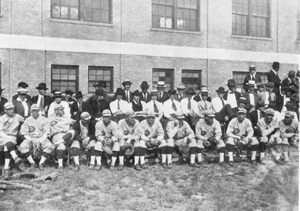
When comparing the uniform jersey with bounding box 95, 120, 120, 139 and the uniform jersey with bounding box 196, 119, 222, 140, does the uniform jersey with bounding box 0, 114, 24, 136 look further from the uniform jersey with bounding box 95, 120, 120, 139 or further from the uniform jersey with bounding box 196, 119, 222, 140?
the uniform jersey with bounding box 196, 119, 222, 140

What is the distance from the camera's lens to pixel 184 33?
1769cm

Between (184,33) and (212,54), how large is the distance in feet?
5.68

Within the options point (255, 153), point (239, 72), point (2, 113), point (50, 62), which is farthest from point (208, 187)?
point (239, 72)

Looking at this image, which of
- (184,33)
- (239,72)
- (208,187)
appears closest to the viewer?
(208,187)

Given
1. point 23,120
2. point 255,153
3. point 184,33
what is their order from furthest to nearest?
point 184,33 < point 255,153 < point 23,120

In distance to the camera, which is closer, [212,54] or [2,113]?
[2,113]

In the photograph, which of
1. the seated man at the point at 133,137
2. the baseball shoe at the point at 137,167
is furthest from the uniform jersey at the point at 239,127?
the baseball shoe at the point at 137,167

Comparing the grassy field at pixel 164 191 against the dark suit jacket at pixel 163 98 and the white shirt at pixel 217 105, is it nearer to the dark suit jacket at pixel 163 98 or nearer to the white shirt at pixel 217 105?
the white shirt at pixel 217 105

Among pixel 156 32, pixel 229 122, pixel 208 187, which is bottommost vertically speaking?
pixel 208 187

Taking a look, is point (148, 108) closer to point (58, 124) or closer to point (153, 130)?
point (153, 130)

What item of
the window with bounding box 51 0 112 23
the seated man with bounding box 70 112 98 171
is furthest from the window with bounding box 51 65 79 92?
the seated man with bounding box 70 112 98 171

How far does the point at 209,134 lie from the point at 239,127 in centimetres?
91

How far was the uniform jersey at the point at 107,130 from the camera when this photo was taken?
10.2m

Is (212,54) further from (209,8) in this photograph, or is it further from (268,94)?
(268,94)
